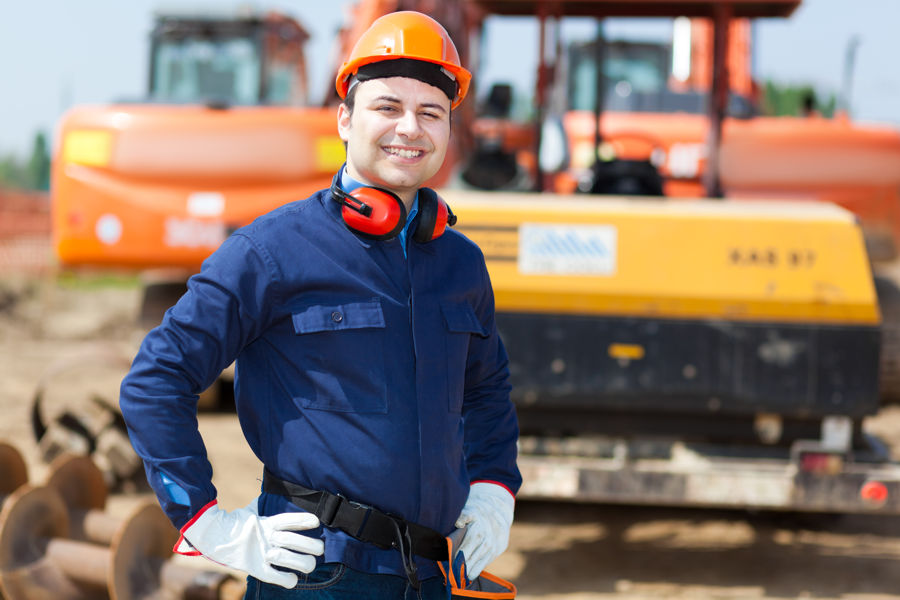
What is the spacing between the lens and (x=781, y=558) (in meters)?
5.12

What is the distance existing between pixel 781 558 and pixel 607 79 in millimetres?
5493

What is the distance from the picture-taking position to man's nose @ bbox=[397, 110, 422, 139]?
6.29 feet

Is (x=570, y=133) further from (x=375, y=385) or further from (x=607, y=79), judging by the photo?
(x=375, y=385)

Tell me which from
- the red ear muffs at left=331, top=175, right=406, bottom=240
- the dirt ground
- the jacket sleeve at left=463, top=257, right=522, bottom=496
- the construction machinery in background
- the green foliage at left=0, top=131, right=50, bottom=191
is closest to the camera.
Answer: the red ear muffs at left=331, top=175, right=406, bottom=240

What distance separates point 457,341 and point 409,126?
1.34 ft

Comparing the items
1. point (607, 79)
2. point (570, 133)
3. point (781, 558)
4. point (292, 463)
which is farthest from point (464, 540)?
point (607, 79)

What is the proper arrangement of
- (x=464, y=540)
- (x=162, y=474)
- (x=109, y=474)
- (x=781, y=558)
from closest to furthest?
(x=162, y=474), (x=464, y=540), (x=781, y=558), (x=109, y=474)

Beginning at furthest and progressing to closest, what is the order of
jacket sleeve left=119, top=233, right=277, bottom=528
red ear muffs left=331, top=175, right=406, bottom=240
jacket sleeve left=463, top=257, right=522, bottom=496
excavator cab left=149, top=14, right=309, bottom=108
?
1. excavator cab left=149, top=14, right=309, bottom=108
2. jacket sleeve left=463, top=257, right=522, bottom=496
3. red ear muffs left=331, top=175, right=406, bottom=240
4. jacket sleeve left=119, top=233, right=277, bottom=528

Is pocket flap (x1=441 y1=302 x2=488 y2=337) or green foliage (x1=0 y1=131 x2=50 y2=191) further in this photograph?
green foliage (x1=0 y1=131 x2=50 y2=191)

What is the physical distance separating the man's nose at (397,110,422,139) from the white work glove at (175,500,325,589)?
70cm

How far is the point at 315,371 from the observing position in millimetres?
1869

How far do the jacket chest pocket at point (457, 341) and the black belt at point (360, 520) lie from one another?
24 cm

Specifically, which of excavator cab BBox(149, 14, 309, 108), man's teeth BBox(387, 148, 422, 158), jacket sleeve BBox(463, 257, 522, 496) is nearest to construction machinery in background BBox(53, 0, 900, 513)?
jacket sleeve BBox(463, 257, 522, 496)

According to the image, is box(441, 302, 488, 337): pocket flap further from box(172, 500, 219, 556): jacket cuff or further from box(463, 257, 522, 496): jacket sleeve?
box(172, 500, 219, 556): jacket cuff
